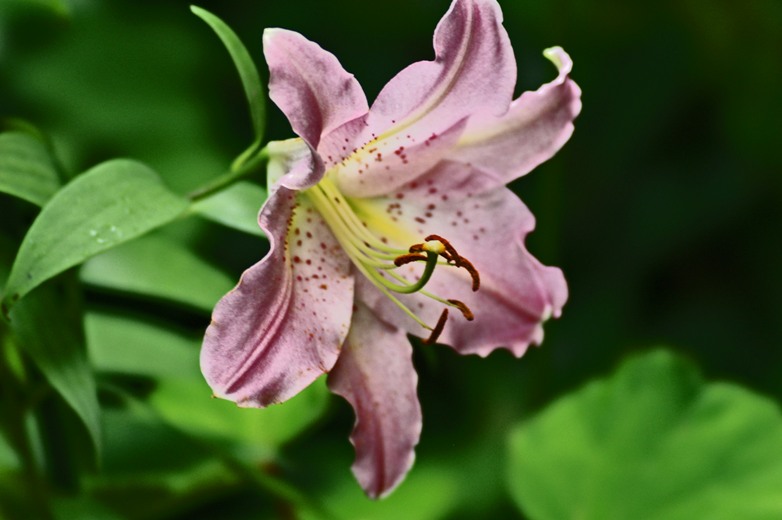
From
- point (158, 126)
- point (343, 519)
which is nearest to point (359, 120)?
point (343, 519)

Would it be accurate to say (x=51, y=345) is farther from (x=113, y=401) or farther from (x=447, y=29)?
(x=447, y=29)

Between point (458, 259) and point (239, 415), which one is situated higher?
point (458, 259)

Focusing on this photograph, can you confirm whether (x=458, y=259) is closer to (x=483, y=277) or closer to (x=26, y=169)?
(x=483, y=277)

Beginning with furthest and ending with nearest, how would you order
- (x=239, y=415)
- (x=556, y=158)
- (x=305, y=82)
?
(x=556, y=158), (x=239, y=415), (x=305, y=82)

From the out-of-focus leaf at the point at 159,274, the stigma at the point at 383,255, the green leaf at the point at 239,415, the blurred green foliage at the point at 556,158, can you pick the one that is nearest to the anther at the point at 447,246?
the stigma at the point at 383,255

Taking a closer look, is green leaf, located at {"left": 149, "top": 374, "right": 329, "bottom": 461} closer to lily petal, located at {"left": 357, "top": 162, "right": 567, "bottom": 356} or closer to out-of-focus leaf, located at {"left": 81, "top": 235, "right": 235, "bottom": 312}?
out-of-focus leaf, located at {"left": 81, "top": 235, "right": 235, "bottom": 312}

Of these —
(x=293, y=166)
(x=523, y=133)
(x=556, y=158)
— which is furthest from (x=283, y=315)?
(x=556, y=158)
